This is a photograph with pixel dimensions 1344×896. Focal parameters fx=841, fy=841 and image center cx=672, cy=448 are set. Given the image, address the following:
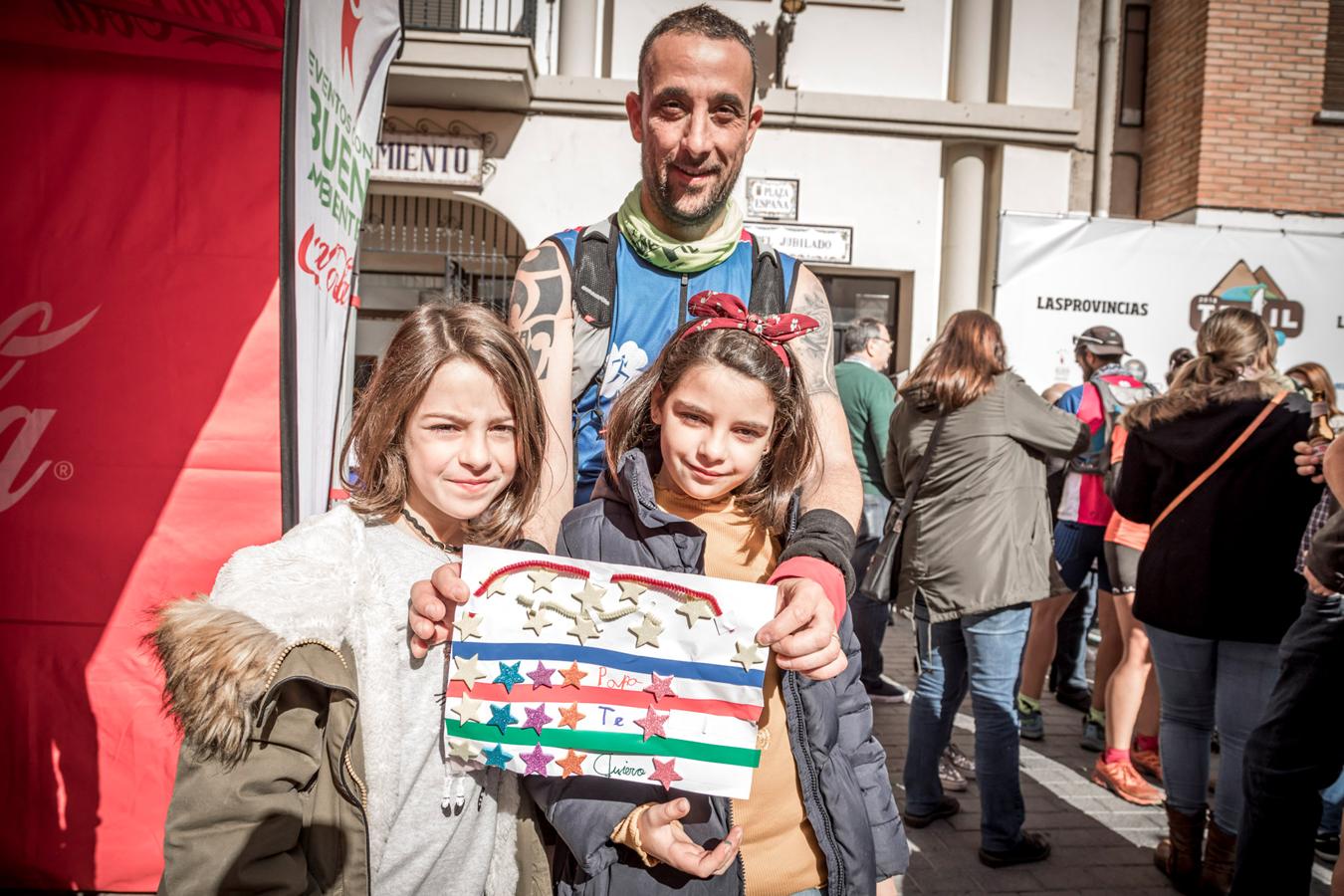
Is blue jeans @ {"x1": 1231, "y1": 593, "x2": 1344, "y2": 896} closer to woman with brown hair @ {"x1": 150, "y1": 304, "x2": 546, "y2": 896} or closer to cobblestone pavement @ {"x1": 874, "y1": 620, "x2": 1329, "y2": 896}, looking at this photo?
cobblestone pavement @ {"x1": 874, "y1": 620, "x2": 1329, "y2": 896}

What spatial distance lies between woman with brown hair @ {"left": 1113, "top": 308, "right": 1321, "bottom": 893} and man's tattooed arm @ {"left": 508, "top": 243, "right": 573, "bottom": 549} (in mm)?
2680

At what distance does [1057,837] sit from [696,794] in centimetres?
294

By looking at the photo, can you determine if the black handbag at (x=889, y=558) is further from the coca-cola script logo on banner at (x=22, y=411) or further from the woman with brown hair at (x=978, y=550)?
the coca-cola script logo on banner at (x=22, y=411)

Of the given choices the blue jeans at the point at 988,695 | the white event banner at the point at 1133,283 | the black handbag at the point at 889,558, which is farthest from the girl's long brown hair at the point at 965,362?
the white event banner at the point at 1133,283

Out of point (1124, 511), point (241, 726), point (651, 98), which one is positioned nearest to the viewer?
point (241, 726)

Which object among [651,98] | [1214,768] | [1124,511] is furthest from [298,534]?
[1214,768]

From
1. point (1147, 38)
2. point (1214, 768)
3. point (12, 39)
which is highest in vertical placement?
point (1147, 38)

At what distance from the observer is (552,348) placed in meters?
1.94

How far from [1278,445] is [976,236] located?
20.8 ft

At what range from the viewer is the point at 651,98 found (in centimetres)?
191

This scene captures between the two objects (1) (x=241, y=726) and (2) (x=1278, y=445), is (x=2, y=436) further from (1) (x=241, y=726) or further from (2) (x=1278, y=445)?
(2) (x=1278, y=445)

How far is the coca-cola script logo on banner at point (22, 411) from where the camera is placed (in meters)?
2.73

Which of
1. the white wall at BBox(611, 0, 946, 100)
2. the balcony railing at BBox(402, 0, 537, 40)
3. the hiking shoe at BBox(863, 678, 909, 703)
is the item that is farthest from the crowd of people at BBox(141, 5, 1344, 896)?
the balcony railing at BBox(402, 0, 537, 40)

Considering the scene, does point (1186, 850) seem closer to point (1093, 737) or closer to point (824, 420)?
point (1093, 737)
